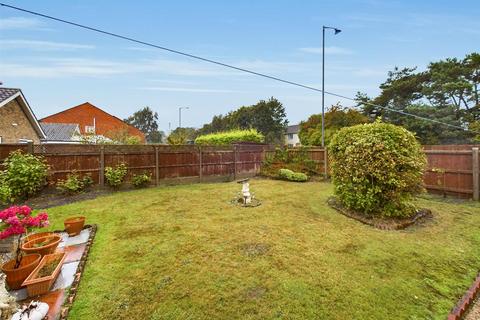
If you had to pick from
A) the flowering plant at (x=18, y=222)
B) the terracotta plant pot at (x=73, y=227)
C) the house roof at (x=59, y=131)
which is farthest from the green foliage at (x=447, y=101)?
the house roof at (x=59, y=131)

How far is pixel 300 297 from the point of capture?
2.80 metres

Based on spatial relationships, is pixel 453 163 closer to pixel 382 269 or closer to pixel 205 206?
pixel 382 269

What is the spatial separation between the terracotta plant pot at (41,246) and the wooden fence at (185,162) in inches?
180

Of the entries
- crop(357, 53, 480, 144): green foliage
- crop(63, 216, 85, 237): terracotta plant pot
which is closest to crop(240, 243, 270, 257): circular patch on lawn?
crop(63, 216, 85, 237): terracotta plant pot

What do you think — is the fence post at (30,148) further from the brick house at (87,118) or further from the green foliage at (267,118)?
the green foliage at (267,118)

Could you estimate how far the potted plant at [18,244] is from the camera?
115 inches

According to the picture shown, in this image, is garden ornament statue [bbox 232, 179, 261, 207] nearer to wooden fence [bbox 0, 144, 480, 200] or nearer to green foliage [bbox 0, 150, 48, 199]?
wooden fence [bbox 0, 144, 480, 200]

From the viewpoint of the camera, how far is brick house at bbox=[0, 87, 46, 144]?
11.4m

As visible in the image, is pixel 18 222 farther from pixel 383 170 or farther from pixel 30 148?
pixel 383 170

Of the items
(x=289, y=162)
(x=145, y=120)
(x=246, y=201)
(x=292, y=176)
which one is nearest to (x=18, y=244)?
(x=246, y=201)

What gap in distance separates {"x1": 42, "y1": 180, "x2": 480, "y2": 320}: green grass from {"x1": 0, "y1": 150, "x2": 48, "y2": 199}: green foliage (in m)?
1.86

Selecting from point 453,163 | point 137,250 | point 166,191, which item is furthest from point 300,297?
point 453,163

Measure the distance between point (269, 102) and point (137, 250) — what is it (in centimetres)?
4478

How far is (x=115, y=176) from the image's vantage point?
27.5 ft
